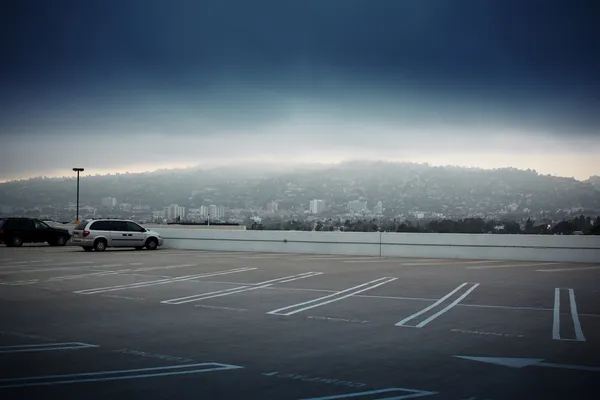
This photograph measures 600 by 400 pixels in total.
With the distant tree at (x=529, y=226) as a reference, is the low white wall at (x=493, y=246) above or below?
below

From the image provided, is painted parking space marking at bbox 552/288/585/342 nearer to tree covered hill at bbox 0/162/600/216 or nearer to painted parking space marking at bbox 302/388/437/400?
painted parking space marking at bbox 302/388/437/400

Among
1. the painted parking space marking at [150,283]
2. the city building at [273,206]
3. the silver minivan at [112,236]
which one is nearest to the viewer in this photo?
the painted parking space marking at [150,283]

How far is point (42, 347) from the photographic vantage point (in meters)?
8.76

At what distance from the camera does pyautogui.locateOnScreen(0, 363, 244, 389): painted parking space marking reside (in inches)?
269

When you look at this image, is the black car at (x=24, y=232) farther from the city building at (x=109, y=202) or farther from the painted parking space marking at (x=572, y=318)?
the painted parking space marking at (x=572, y=318)

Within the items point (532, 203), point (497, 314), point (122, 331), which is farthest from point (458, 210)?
point (122, 331)

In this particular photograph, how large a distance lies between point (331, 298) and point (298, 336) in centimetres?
471

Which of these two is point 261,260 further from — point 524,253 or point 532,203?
point 532,203

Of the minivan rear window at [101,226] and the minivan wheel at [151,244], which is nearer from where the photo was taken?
the minivan rear window at [101,226]

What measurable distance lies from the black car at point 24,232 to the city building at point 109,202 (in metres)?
12.1

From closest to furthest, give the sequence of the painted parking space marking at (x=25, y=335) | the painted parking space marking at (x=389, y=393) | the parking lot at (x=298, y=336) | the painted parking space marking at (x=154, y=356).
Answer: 1. the painted parking space marking at (x=389, y=393)
2. the parking lot at (x=298, y=336)
3. the painted parking space marking at (x=154, y=356)
4. the painted parking space marking at (x=25, y=335)

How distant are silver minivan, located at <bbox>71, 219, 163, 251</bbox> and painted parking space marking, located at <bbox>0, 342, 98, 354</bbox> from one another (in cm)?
2368

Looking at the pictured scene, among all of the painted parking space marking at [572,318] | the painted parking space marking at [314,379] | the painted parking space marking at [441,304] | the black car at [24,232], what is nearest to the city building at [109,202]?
the black car at [24,232]

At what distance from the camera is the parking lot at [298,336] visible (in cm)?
680
